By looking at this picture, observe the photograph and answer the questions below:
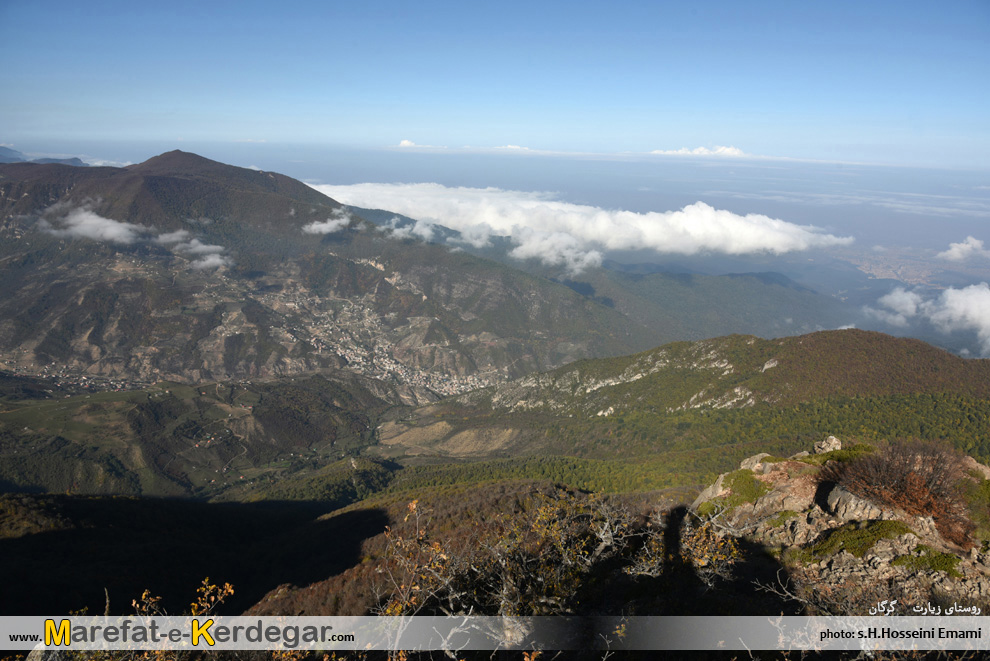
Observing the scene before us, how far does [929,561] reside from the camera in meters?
21.6

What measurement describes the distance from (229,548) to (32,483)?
406 feet

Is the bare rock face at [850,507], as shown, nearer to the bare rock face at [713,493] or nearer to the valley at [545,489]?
the valley at [545,489]

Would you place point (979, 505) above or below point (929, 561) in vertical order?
above

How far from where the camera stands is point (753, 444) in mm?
104125

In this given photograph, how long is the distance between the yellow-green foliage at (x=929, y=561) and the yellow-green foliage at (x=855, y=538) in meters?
1.09

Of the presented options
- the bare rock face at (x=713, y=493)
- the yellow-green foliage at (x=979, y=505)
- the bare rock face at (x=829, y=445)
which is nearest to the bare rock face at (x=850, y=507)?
the yellow-green foliage at (x=979, y=505)

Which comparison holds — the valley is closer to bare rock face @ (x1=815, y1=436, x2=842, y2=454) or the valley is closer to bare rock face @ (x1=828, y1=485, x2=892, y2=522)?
bare rock face @ (x1=828, y1=485, x2=892, y2=522)

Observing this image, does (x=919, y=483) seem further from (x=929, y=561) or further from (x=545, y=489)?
(x=545, y=489)

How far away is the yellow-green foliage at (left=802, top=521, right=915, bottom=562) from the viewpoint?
23.6 meters

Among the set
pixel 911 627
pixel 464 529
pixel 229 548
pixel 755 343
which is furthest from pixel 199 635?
pixel 755 343

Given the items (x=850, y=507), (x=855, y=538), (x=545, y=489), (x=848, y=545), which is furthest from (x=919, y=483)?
(x=545, y=489)

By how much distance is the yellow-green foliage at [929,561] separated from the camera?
21.1m

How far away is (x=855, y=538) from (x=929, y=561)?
3181 mm

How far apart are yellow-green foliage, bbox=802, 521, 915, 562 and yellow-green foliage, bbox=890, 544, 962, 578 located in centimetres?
109
